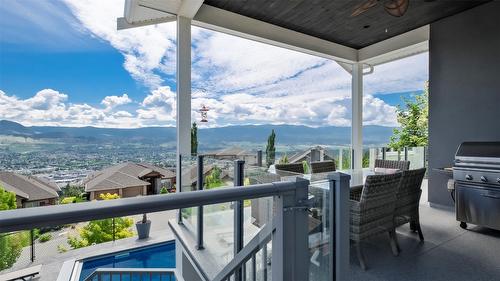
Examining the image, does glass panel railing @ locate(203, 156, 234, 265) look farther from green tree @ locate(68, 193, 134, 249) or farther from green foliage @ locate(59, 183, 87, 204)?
green foliage @ locate(59, 183, 87, 204)

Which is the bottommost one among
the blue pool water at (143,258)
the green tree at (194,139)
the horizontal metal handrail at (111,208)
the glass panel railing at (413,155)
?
the blue pool water at (143,258)

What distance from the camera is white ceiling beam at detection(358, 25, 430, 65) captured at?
4973 millimetres

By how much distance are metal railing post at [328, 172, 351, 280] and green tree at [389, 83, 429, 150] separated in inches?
362

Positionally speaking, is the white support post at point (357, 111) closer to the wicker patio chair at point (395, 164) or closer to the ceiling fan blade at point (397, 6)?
the wicker patio chair at point (395, 164)

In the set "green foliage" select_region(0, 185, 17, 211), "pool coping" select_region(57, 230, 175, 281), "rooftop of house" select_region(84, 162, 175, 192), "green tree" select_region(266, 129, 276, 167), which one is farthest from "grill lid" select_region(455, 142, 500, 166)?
"green foliage" select_region(0, 185, 17, 211)

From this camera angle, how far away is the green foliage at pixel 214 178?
10.1 feet

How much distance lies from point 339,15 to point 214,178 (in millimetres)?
3583

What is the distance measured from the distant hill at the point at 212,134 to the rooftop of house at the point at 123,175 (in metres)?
0.46

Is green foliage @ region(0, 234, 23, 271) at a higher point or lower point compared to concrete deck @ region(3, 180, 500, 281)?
higher

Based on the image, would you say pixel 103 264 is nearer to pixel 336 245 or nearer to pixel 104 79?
pixel 104 79

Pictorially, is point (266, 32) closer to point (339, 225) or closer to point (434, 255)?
Result: point (434, 255)

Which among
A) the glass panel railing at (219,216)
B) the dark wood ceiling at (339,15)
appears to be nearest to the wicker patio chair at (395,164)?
the dark wood ceiling at (339,15)

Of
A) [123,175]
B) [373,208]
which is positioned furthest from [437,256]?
[123,175]

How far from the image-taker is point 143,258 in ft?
14.3
